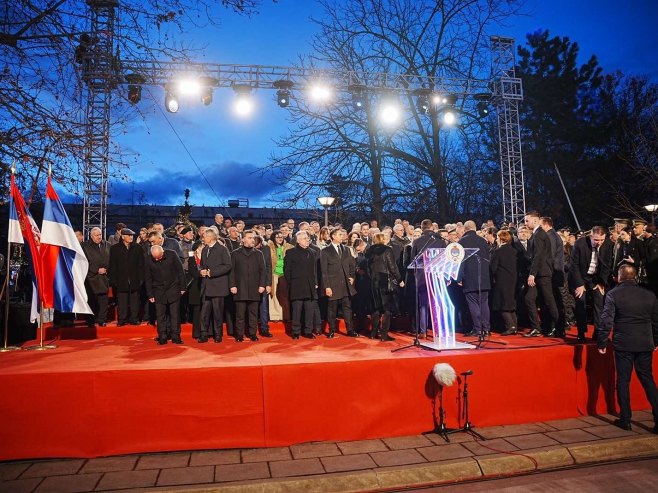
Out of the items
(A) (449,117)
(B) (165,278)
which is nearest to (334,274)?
(B) (165,278)

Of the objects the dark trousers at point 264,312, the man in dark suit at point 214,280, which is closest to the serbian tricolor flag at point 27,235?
the man in dark suit at point 214,280

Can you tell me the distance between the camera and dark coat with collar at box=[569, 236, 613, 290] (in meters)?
7.32

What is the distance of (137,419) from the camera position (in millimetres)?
5141

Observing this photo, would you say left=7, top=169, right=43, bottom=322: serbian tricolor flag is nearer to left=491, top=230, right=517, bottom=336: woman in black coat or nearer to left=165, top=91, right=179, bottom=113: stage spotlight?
left=491, top=230, right=517, bottom=336: woman in black coat

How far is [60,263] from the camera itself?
6973 mm

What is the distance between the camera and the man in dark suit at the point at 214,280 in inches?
318

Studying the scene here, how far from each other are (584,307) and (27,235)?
8.75 m

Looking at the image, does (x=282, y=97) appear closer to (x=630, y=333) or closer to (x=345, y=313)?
(x=345, y=313)

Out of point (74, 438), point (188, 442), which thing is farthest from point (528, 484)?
point (74, 438)

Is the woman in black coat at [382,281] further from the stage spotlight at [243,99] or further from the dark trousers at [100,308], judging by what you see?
the stage spotlight at [243,99]

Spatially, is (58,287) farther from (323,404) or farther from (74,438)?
(323,404)

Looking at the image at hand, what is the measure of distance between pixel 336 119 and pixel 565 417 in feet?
58.4

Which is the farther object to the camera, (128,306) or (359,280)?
(359,280)

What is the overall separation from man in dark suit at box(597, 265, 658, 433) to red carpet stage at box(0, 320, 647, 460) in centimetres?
67
